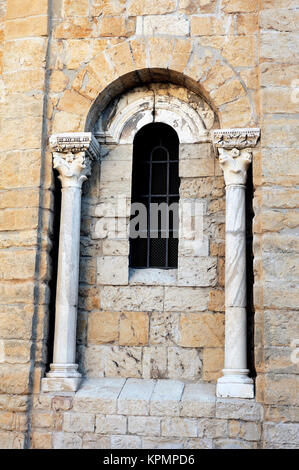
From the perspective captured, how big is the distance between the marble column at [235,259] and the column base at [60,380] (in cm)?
138

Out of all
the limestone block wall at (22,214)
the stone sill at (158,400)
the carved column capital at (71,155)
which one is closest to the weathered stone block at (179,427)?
the stone sill at (158,400)

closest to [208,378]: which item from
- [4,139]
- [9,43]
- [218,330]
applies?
[218,330]

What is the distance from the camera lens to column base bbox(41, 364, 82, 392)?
553cm

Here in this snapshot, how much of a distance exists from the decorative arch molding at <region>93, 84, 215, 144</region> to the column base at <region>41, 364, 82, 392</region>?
2.40 meters

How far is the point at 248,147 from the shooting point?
563 centimetres

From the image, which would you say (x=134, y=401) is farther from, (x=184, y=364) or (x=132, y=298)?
(x=132, y=298)

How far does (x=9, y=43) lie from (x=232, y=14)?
2342 millimetres

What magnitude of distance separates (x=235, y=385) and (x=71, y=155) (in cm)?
274

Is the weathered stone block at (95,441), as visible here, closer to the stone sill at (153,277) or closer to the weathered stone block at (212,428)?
the weathered stone block at (212,428)

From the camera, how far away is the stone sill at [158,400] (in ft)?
17.0

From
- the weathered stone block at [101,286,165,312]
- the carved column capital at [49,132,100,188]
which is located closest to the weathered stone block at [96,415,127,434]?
the weathered stone block at [101,286,165,312]

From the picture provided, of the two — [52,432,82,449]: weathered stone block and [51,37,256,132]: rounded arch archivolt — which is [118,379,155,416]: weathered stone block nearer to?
[52,432,82,449]: weathered stone block
